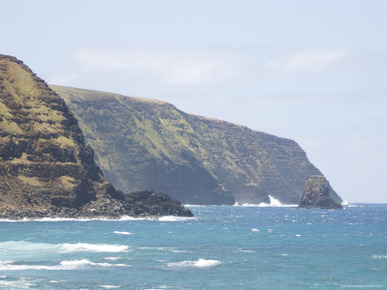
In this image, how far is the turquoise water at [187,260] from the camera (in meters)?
58.4

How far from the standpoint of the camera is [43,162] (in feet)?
535

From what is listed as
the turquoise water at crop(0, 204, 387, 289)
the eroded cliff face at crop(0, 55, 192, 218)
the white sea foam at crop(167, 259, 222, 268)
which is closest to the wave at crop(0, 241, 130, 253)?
the turquoise water at crop(0, 204, 387, 289)

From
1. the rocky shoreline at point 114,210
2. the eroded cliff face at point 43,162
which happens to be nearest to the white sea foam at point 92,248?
the rocky shoreline at point 114,210

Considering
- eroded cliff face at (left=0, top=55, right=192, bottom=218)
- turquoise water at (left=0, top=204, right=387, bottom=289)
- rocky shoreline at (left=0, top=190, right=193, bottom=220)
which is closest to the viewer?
turquoise water at (left=0, top=204, right=387, bottom=289)

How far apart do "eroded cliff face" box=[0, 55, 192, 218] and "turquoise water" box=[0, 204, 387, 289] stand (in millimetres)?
37686

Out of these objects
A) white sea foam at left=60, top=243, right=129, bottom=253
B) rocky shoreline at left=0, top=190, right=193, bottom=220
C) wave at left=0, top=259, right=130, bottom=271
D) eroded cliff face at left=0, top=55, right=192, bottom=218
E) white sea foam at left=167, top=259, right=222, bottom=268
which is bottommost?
wave at left=0, top=259, right=130, bottom=271

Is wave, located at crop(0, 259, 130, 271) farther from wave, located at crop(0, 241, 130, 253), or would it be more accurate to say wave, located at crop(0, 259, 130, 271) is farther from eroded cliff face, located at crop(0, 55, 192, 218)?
eroded cliff face, located at crop(0, 55, 192, 218)

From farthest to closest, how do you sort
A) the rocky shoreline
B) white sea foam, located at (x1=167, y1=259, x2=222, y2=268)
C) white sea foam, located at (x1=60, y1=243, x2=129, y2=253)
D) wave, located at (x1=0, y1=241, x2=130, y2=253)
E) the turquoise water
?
the rocky shoreline → wave, located at (x1=0, y1=241, x2=130, y2=253) → white sea foam, located at (x1=60, y1=243, x2=129, y2=253) → white sea foam, located at (x1=167, y1=259, x2=222, y2=268) → the turquoise water


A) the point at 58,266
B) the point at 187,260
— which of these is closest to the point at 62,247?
the point at 187,260

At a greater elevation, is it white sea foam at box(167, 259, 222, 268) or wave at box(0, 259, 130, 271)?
white sea foam at box(167, 259, 222, 268)

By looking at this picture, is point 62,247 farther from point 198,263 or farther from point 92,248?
point 198,263

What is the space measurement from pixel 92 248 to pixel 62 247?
11.1ft

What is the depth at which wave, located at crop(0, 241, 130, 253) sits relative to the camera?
84.6m

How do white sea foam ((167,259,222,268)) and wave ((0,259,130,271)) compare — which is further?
white sea foam ((167,259,222,268))
